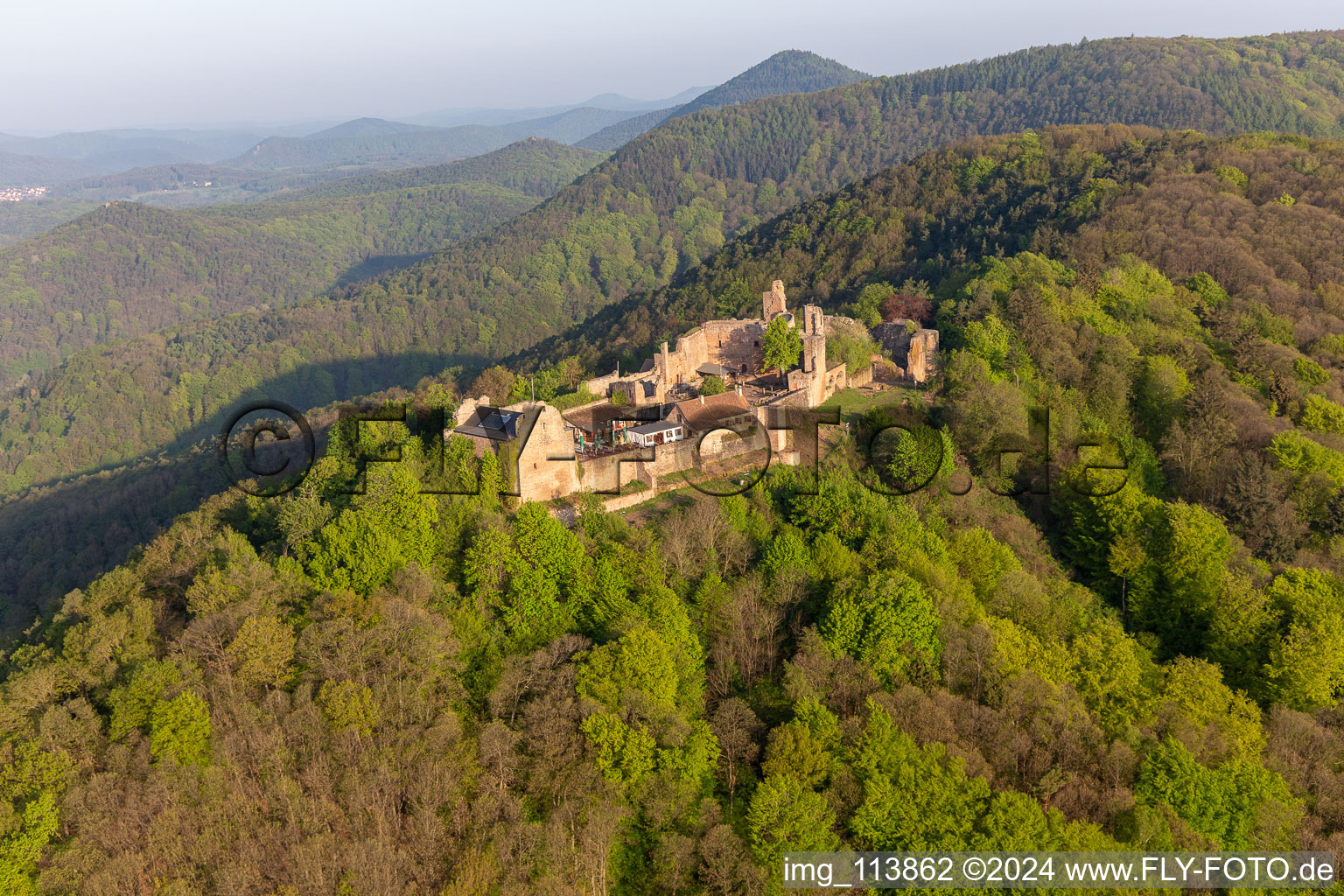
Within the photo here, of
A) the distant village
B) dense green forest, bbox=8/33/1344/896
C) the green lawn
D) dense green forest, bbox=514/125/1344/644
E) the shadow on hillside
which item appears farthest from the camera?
the shadow on hillside

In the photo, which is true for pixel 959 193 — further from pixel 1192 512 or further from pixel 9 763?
pixel 9 763

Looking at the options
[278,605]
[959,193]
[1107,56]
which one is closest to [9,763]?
[278,605]

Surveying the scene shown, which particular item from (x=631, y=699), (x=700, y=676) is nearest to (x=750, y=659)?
(x=700, y=676)

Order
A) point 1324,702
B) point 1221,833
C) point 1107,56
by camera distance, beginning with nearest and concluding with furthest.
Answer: point 1221,833 → point 1324,702 → point 1107,56

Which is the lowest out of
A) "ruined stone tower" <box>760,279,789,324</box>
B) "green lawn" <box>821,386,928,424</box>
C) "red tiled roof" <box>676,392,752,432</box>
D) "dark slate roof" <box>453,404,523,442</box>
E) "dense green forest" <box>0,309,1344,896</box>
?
"dense green forest" <box>0,309,1344,896</box>

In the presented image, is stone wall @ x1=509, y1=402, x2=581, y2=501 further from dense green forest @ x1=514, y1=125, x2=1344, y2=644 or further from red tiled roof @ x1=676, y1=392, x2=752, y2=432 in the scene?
dense green forest @ x1=514, y1=125, x2=1344, y2=644

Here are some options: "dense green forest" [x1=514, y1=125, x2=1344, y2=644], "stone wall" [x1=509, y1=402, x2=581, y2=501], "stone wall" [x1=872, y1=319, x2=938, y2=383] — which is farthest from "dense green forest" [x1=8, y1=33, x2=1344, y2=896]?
"stone wall" [x1=872, y1=319, x2=938, y2=383]

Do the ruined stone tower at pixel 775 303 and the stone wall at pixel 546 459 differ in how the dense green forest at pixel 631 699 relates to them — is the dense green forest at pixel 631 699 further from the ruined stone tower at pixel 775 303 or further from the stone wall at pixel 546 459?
the ruined stone tower at pixel 775 303

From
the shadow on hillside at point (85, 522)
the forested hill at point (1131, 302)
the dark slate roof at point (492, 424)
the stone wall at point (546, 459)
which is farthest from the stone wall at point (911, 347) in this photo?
the shadow on hillside at point (85, 522)
